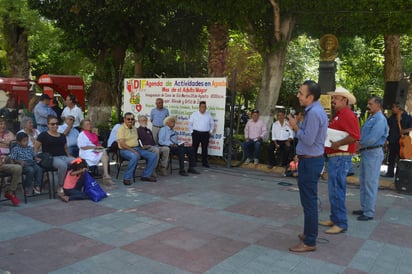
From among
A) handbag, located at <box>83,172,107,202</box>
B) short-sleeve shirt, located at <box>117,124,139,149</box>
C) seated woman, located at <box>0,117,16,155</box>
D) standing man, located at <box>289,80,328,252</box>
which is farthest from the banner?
standing man, located at <box>289,80,328,252</box>

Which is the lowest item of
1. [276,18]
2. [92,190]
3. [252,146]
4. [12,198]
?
[12,198]

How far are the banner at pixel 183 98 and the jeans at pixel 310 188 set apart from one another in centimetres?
541

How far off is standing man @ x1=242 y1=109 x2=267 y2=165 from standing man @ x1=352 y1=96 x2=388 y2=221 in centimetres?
440

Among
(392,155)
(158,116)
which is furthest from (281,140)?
(158,116)

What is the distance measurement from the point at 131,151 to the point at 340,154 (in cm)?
445

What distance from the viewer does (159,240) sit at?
16.2 feet

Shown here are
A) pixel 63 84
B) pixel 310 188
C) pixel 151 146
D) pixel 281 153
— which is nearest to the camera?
pixel 310 188

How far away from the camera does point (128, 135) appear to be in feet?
27.3

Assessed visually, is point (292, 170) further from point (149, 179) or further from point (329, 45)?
point (329, 45)

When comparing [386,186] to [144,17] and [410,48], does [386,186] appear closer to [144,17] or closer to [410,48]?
[144,17]

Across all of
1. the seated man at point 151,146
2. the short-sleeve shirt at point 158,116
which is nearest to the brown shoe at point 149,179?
the seated man at point 151,146

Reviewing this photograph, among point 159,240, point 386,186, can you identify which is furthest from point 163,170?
point 386,186

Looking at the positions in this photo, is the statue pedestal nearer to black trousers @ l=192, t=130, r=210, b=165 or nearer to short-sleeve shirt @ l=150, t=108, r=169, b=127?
black trousers @ l=192, t=130, r=210, b=165

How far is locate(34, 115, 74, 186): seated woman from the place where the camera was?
6.85 meters
